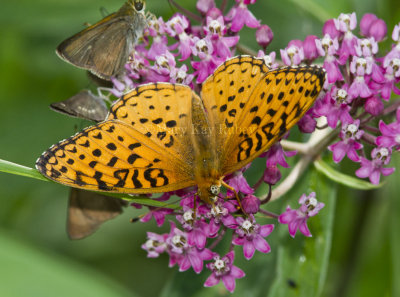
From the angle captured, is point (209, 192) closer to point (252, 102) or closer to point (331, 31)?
point (252, 102)

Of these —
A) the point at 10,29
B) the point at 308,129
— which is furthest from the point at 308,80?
the point at 10,29

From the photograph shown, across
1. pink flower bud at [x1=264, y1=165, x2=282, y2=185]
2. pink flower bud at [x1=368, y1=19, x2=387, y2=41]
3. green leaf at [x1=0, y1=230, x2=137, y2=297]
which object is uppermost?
pink flower bud at [x1=368, y1=19, x2=387, y2=41]

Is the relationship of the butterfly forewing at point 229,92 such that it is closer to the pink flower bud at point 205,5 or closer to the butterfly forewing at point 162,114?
the butterfly forewing at point 162,114

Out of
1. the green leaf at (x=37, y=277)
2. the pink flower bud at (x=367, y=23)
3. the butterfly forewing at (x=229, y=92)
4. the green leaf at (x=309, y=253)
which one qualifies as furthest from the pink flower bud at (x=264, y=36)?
the green leaf at (x=37, y=277)

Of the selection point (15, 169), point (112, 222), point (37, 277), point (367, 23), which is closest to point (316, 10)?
point (367, 23)

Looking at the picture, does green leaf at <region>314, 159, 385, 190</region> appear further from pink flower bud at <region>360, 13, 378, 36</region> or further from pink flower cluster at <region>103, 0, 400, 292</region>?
pink flower bud at <region>360, 13, 378, 36</region>

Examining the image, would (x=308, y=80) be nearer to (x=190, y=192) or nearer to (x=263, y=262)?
(x=190, y=192)

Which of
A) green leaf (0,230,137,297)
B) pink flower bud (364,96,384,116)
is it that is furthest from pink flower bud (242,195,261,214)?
green leaf (0,230,137,297)
